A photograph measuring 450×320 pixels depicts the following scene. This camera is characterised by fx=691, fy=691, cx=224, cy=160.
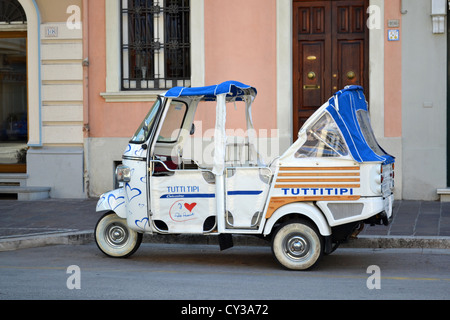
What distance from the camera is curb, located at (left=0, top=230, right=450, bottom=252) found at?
8.91 metres

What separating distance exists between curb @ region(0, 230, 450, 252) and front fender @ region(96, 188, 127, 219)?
1.46 m

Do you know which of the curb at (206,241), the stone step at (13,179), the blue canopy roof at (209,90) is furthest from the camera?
the stone step at (13,179)

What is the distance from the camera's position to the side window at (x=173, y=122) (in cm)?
839

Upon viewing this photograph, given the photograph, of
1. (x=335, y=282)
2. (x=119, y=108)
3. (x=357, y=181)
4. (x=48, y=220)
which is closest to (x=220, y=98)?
(x=357, y=181)

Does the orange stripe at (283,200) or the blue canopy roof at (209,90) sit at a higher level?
the blue canopy roof at (209,90)

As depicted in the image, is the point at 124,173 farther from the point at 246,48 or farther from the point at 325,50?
the point at 325,50

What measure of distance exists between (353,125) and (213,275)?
220 cm

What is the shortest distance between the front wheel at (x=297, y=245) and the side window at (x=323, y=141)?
0.77 metres

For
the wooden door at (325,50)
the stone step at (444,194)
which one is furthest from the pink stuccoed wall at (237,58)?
the stone step at (444,194)

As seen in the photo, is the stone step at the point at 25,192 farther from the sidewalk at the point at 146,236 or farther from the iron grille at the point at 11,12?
the iron grille at the point at 11,12

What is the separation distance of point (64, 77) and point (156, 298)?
27.8 feet

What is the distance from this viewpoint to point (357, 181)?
7359 millimetres

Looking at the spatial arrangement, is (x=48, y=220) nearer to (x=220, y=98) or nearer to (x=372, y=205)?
(x=220, y=98)

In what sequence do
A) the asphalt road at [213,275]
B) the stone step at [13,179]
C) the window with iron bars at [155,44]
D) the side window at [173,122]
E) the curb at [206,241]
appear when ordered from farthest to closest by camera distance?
1. the stone step at [13,179]
2. the window with iron bars at [155,44]
3. the curb at [206,241]
4. the side window at [173,122]
5. the asphalt road at [213,275]
